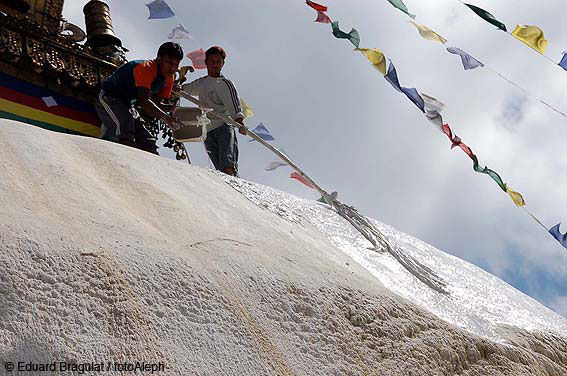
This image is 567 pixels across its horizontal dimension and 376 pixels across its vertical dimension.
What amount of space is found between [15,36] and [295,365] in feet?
19.2

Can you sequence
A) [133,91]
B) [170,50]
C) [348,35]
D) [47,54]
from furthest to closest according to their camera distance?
[47,54], [348,35], [133,91], [170,50]

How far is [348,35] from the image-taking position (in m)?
5.15

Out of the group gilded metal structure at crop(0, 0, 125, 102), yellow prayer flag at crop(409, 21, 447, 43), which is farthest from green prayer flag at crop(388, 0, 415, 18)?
gilded metal structure at crop(0, 0, 125, 102)

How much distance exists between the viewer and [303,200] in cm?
437

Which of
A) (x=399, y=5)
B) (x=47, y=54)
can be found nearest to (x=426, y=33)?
(x=399, y=5)

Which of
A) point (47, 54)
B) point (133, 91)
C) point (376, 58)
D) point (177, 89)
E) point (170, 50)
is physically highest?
point (376, 58)

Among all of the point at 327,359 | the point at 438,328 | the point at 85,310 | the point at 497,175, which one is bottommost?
the point at 85,310

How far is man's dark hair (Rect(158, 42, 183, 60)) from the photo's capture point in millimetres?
4223

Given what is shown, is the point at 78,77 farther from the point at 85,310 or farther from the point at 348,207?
the point at 85,310

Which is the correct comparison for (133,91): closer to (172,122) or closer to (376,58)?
(172,122)

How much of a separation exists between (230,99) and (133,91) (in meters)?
1.11

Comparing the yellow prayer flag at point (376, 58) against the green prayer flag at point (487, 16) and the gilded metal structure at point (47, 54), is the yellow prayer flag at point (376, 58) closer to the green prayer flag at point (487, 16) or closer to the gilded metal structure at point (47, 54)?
the green prayer flag at point (487, 16)

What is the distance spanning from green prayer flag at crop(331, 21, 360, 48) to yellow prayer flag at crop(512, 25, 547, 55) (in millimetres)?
1102

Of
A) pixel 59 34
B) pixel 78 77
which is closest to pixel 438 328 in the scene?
pixel 78 77
